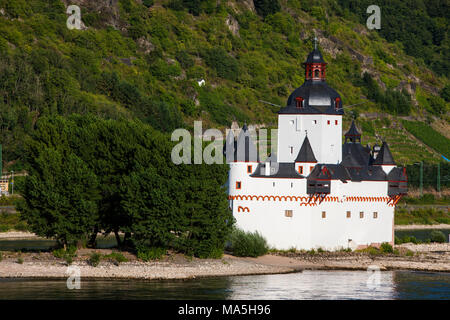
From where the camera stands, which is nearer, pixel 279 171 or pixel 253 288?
pixel 253 288

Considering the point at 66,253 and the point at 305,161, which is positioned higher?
the point at 305,161

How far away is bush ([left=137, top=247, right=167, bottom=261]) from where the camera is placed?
77.6m

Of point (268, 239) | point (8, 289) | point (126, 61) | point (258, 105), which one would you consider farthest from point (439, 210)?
point (8, 289)

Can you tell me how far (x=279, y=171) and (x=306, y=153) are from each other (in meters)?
2.76

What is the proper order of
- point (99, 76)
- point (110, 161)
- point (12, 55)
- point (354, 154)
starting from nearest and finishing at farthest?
point (110, 161)
point (354, 154)
point (12, 55)
point (99, 76)

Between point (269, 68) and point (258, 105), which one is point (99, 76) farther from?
point (269, 68)

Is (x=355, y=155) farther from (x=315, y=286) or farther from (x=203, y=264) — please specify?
(x=315, y=286)

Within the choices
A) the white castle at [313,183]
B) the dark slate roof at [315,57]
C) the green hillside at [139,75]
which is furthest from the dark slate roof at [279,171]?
the green hillside at [139,75]

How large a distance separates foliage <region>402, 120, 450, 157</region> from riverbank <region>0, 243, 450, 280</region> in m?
93.2

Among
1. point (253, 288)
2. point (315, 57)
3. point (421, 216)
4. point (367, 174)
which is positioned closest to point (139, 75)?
point (421, 216)

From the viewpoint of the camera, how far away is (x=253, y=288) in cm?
6938

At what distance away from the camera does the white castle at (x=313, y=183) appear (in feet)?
283

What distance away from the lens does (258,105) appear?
176 metres

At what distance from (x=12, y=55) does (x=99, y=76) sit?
1438 centimetres
